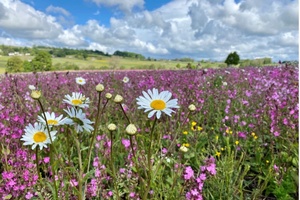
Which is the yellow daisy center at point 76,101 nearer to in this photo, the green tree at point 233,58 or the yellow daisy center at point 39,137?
the yellow daisy center at point 39,137

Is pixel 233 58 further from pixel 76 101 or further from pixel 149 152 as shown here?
pixel 149 152

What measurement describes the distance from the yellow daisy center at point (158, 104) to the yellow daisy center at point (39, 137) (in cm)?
64

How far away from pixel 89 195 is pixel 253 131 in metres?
1.97

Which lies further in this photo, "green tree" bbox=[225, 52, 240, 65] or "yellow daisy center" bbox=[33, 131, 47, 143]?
"green tree" bbox=[225, 52, 240, 65]

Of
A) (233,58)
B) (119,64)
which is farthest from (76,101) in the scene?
(233,58)

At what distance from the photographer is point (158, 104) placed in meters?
1.23

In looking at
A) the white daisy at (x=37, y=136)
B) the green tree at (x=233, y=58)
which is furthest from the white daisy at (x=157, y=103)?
the green tree at (x=233, y=58)

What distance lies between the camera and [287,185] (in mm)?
2150

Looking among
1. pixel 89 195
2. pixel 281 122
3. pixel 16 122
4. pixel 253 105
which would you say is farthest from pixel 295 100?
pixel 16 122

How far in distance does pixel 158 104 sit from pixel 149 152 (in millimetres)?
263

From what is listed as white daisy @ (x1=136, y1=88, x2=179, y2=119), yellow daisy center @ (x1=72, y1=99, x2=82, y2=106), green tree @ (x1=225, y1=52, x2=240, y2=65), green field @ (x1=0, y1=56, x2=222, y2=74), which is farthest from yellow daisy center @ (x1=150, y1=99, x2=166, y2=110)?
green tree @ (x1=225, y1=52, x2=240, y2=65)

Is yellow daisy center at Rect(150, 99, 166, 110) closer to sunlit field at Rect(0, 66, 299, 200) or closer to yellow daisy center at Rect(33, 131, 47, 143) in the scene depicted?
sunlit field at Rect(0, 66, 299, 200)

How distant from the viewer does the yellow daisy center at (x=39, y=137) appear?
58.0 inches

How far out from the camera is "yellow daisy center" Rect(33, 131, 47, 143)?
1.47 metres
